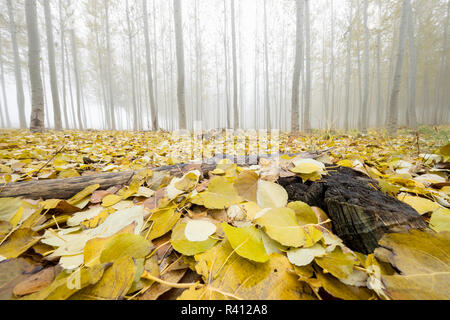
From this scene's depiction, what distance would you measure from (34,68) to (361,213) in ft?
24.2

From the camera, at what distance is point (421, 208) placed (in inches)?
23.9

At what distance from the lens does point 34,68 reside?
4848mm

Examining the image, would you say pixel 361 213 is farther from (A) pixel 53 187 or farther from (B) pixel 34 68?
(B) pixel 34 68

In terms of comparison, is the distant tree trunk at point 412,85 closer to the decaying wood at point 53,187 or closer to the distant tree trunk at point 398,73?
the distant tree trunk at point 398,73

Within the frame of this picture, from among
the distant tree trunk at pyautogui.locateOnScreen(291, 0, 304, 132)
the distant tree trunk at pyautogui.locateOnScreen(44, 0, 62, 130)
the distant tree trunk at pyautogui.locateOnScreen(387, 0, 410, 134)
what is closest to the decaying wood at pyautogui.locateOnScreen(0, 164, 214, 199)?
the distant tree trunk at pyautogui.locateOnScreen(291, 0, 304, 132)

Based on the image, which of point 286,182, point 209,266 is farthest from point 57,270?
point 286,182

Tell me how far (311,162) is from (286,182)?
179 millimetres

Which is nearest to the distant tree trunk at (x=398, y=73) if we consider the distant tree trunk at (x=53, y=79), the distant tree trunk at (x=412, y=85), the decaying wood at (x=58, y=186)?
the distant tree trunk at (x=412, y=85)

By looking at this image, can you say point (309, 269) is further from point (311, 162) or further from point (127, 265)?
point (311, 162)

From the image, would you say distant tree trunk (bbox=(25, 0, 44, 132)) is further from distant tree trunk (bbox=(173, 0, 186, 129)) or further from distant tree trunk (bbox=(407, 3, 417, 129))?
distant tree trunk (bbox=(407, 3, 417, 129))

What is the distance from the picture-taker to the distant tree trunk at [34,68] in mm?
4637

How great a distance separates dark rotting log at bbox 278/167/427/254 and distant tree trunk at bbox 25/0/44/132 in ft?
21.4

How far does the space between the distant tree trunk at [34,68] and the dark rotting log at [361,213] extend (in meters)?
6.53

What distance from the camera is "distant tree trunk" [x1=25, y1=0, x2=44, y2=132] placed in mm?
4637
